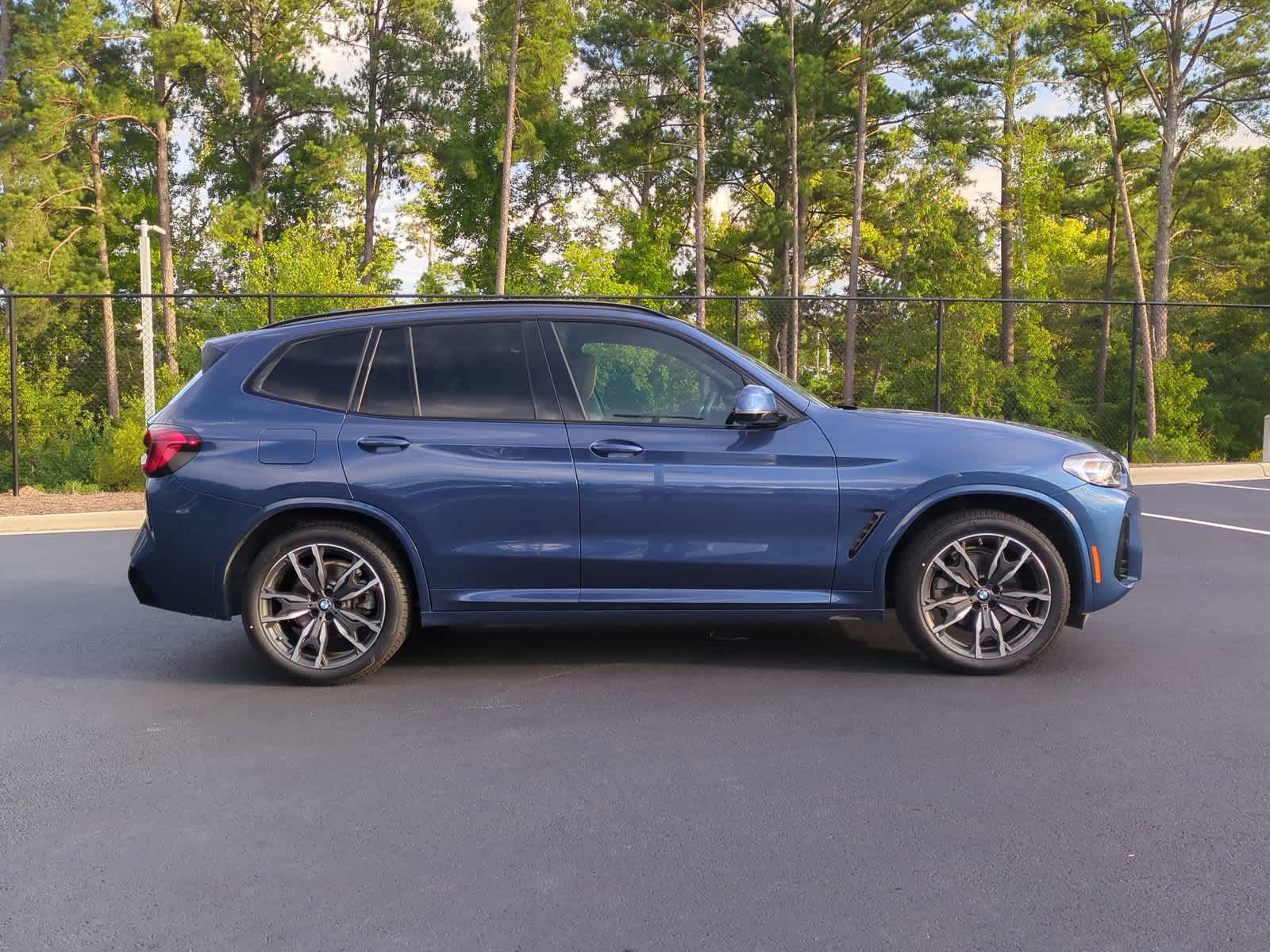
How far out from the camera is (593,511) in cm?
558

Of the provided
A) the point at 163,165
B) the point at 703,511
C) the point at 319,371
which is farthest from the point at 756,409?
the point at 163,165

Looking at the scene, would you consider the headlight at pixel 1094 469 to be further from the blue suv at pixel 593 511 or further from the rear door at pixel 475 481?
the rear door at pixel 475 481

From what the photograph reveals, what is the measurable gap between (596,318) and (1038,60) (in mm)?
41077

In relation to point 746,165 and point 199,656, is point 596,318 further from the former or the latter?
point 746,165

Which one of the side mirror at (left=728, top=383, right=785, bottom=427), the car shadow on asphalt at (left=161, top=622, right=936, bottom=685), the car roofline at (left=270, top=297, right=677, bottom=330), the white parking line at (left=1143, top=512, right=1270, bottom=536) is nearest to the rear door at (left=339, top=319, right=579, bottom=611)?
the car roofline at (left=270, top=297, right=677, bottom=330)

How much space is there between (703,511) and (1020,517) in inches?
62.8

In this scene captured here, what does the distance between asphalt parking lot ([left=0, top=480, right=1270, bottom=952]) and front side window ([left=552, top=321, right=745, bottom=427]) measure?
1.32 metres

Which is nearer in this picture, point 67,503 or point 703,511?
point 703,511

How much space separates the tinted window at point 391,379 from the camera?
575 centimetres

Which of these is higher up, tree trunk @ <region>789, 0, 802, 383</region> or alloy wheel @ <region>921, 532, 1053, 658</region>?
tree trunk @ <region>789, 0, 802, 383</region>

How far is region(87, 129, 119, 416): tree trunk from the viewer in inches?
1464

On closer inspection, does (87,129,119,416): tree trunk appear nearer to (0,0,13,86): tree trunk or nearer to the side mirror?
(0,0,13,86): tree trunk

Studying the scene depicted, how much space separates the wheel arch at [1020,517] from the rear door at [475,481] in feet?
5.20

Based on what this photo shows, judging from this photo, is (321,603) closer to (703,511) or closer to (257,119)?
(703,511)
